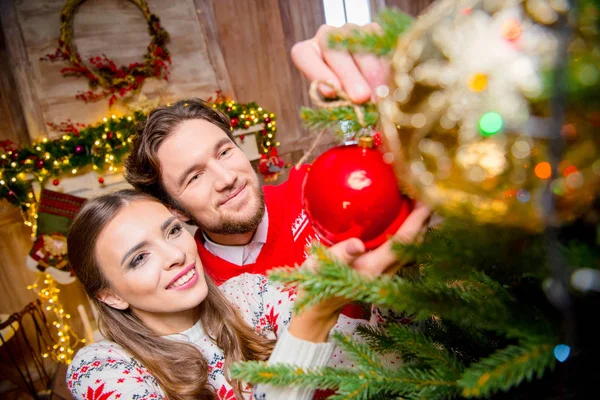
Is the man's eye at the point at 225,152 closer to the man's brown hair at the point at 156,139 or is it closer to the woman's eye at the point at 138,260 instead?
the man's brown hair at the point at 156,139

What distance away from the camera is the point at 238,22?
395cm

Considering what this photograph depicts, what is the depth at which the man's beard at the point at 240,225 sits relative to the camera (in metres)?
1.40

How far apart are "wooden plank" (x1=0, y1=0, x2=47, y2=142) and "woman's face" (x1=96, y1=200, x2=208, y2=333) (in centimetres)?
254

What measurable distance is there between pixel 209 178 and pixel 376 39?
1.04 meters

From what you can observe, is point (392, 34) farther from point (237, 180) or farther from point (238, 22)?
point (238, 22)

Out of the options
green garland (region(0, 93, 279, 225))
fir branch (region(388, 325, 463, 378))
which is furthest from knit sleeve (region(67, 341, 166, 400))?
green garland (region(0, 93, 279, 225))

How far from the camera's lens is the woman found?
950 millimetres

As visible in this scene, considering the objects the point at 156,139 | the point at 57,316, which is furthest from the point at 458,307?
the point at 57,316

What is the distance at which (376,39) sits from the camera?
38cm

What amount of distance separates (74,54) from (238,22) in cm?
155

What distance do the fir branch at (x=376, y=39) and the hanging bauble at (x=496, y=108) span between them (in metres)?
0.02

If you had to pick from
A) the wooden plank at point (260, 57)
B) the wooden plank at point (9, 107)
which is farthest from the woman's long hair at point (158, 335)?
the wooden plank at point (260, 57)

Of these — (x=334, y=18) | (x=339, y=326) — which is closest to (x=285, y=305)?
(x=339, y=326)

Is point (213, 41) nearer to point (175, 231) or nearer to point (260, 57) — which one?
point (260, 57)
